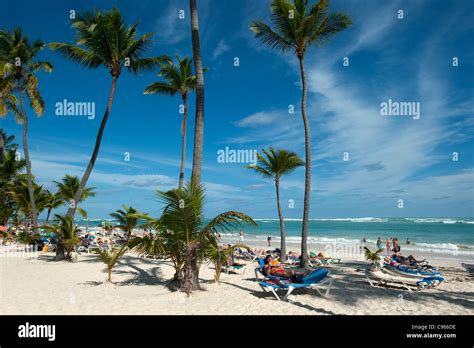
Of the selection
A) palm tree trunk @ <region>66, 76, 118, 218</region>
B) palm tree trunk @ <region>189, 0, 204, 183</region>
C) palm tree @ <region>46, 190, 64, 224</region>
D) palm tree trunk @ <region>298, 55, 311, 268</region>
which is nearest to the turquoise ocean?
palm tree trunk @ <region>298, 55, 311, 268</region>

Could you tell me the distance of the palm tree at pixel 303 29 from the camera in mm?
11844

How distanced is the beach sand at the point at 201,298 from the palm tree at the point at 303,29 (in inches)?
166

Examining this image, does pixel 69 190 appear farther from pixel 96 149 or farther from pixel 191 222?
pixel 191 222

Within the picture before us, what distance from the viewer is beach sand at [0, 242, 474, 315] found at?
616 cm

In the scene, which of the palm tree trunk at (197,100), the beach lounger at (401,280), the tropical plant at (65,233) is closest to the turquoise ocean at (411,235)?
the palm tree trunk at (197,100)

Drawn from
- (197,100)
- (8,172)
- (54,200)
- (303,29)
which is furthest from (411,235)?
(8,172)

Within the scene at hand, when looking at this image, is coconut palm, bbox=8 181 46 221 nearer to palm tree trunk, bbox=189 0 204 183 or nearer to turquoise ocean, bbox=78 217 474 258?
turquoise ocean, bbox=78 217 474 258

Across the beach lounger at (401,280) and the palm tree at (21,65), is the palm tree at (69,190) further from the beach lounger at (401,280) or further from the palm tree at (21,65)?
the beach lounger at (401,280)

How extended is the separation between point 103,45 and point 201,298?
14472mm

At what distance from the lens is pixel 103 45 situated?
15070mm

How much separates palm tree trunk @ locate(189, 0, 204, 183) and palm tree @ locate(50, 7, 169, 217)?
7206 mm

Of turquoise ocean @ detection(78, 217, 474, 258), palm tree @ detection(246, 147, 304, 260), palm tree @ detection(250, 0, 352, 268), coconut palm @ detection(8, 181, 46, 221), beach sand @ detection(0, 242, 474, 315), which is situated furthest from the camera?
turquoise ocean @ detection(78, 217, 474, 258)
